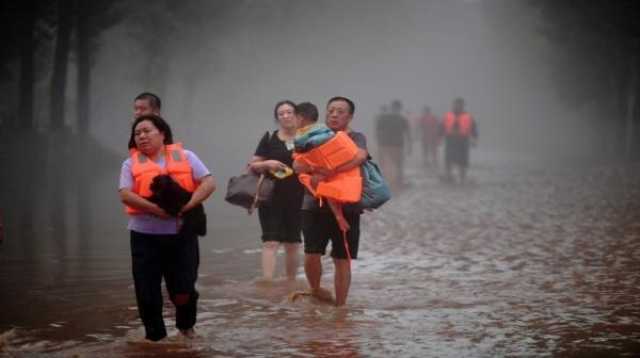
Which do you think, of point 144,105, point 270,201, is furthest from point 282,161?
point 144,105

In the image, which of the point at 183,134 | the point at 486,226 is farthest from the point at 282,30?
the point at 486,226

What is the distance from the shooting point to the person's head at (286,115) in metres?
10.9

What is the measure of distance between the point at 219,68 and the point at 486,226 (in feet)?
134

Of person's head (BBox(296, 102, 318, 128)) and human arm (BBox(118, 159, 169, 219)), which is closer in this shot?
human arm (BBox(118, 159, 169, 219))

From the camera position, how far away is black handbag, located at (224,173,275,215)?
35.1 feet

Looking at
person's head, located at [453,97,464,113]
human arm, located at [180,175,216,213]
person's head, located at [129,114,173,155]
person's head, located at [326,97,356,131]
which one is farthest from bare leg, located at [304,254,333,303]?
person's head, located at [453,97,464,113]

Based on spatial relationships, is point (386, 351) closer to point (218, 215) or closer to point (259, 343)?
point (259, 343)

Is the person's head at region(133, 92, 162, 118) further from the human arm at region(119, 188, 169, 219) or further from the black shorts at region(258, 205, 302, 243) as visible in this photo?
the black shorts at region(258, 205, 302, 243)

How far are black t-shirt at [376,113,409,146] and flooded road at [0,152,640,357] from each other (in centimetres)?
1085

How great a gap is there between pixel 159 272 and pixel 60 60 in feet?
84.8

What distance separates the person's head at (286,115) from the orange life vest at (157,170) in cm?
301

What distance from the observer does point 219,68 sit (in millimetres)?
57219

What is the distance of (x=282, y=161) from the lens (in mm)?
11055

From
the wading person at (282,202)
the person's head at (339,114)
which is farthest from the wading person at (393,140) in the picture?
the person's head at (339,114)
